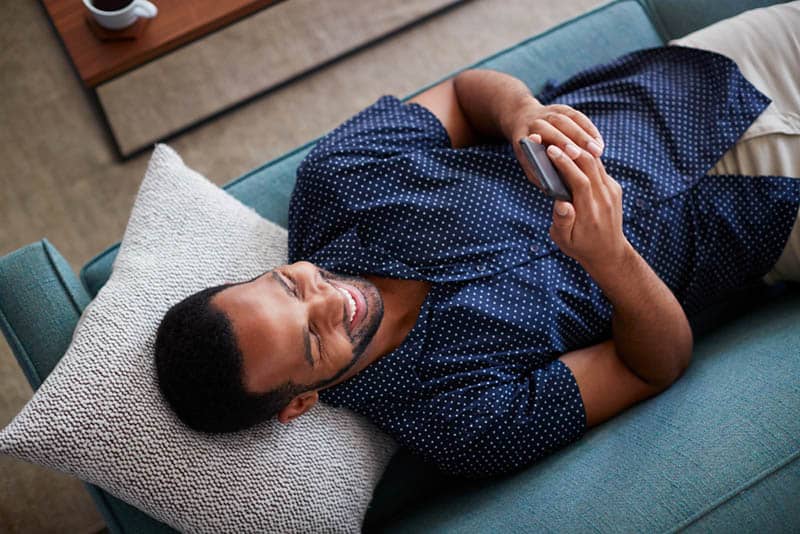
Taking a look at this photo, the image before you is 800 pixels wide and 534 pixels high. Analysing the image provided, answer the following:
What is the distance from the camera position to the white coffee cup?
64.3 inches

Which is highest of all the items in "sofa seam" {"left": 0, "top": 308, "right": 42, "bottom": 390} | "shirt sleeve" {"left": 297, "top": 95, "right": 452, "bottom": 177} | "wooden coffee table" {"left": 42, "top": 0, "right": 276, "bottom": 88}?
"wooden coffee table" {"left": 42, "top": 0, "right": 276, "bottom": 88}

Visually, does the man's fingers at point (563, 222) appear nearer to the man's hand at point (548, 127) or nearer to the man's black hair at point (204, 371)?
the man's hand at point (548, 127)

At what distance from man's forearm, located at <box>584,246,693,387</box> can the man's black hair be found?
2.18 feet

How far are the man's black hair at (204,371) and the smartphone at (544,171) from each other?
22.8 inches

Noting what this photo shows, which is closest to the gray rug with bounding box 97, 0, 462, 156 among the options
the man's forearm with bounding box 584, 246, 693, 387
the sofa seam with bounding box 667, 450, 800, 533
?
the man's forearm with bounding box 584, 246, 693, 387

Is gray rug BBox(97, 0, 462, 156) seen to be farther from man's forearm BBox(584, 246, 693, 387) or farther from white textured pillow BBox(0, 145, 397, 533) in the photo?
man's forearm BBox(584, 246, 693, 387)

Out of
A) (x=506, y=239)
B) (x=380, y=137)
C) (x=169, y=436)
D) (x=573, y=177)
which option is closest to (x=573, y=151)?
(x=573, y=177)

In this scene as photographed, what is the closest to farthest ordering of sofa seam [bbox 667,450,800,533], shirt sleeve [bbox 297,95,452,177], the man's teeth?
1. sofa seam [bbox 667,450,800,533]
2. the man's teeth
3. shirt sleeve [bbox 297,95,452,177]

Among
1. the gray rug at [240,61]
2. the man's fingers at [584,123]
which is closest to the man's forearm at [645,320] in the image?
the man's fingers at [584,123]

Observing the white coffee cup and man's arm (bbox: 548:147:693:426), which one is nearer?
man's arm (bbox: 548:147:693:426)

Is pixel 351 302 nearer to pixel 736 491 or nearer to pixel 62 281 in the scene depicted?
pixel 62 281

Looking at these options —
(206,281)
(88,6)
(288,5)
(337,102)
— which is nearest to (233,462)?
(206,281)

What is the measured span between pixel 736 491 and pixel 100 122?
6.85 feet

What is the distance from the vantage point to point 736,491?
1028 millimetres
